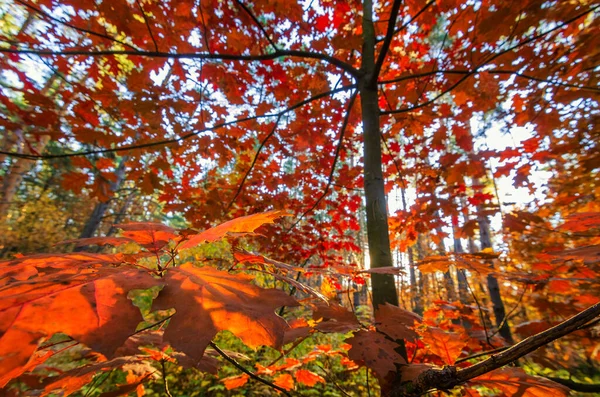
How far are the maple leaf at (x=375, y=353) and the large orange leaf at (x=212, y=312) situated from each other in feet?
1.66

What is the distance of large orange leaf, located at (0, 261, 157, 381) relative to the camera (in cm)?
44

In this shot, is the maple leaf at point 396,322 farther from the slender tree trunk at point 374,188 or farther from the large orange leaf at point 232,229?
the large orange leaf at point 232,229

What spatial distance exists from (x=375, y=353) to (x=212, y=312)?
2.29 feet

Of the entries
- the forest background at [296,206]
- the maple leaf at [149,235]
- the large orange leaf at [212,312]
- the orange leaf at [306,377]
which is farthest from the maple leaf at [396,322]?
the orange leaf at [306,377]

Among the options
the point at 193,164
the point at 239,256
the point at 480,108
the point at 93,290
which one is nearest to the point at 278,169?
the point at 193,164

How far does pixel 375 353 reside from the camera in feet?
3.08

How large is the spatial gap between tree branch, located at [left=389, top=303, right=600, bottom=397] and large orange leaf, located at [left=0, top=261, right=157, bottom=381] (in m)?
0.72

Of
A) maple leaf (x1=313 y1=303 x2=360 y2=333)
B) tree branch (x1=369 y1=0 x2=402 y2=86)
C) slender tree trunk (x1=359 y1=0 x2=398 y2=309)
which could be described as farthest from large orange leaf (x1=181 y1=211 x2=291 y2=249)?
tree branch (x1=369 y1=0 x2=402 y2=86)

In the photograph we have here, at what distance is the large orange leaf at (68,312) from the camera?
44 centimetres

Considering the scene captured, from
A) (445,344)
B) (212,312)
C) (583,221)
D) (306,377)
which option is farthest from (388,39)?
(306,377)

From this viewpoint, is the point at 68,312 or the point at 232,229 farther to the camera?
the point at 232,229

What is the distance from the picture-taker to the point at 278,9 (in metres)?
2.59

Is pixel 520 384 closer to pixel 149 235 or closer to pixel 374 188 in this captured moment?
pixel 374 188

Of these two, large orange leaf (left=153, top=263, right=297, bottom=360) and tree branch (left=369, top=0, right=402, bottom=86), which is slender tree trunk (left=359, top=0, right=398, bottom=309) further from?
large orange leaf (left=153, top=263, right=297, bottom=360)
